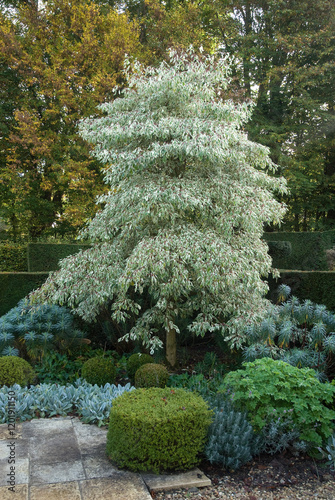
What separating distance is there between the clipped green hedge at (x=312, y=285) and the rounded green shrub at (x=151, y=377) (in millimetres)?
2835

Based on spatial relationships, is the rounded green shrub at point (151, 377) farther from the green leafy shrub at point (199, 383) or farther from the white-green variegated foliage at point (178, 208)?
the white-green variegated foliage at point (178, 208)

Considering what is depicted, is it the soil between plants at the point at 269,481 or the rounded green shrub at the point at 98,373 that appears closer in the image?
the soil between plants at the point at 269,481

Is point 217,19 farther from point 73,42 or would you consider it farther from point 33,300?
point 33,300

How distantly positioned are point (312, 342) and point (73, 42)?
507 inches

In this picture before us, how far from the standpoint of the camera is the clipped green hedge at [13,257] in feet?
42.7

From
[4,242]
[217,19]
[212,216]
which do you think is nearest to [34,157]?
[4,242]

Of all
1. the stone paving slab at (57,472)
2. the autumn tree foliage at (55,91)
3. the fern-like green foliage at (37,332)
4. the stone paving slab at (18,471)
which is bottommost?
the stone paving slab at (57,472)

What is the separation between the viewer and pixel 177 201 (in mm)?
5316

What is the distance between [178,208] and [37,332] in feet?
9.36

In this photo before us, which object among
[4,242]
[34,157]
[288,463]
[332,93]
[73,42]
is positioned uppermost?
[73,42]

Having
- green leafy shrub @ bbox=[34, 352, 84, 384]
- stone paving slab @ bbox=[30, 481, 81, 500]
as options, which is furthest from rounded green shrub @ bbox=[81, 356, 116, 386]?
stone paving slab @ bbox=[30, 481, 81, 500]

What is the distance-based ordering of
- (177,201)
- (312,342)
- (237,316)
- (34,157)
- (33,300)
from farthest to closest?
(34,157) → (33,300) → (237,316) → (177,201) → (312,342)

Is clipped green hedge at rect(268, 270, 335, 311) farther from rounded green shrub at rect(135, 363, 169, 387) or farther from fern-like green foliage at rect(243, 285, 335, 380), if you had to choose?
rounded green shrub at rect(135, 363, 169, 387)

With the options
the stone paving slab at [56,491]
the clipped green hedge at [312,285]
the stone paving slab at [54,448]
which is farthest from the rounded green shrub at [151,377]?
the clipped green hedge at [312,285]
